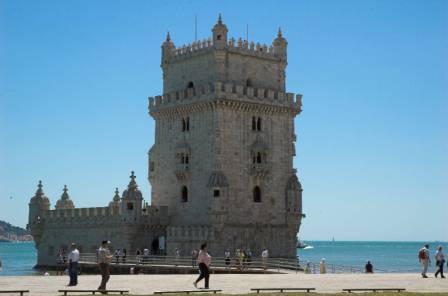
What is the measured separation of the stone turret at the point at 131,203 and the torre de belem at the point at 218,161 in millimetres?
76

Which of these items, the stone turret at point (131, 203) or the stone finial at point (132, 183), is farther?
the stone finial at point (132, 183)

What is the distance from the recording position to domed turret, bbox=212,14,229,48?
58125 mm

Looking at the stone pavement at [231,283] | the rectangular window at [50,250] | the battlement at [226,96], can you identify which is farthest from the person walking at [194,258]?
the rectangular window at [50,250]

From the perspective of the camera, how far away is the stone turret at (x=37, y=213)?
7000 centimetres

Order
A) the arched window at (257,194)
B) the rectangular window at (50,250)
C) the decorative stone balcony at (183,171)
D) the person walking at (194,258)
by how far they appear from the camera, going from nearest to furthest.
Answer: the person walking at (194,258) → the arched window at (257,194) → the decorative stone balcony at (183,171) → the rectangular window at (50,250)

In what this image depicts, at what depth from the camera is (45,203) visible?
70812mm

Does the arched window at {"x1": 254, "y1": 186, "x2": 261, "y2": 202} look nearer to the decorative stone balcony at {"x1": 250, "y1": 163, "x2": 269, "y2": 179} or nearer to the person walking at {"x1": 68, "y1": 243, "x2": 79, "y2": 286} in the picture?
the decorative stone balcony at {"x1": 250, "y1": 163, "x2": 269, "y2": 179}

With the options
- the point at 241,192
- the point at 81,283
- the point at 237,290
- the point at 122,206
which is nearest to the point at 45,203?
the point at 122,206

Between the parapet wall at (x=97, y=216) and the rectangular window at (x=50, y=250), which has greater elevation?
the parapet wall at (x=97, y=216)

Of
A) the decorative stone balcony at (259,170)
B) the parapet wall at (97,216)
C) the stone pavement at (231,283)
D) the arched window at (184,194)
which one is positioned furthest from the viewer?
the parapet wall at (97,216)

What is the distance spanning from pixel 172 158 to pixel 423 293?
35.3m

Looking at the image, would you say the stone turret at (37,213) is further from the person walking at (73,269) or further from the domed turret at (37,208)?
the person walking at (73,269)

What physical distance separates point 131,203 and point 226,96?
11.1 metres

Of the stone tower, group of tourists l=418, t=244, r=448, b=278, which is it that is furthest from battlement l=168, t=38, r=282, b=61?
group of tourists l=418, t=244, r=448, b=278
